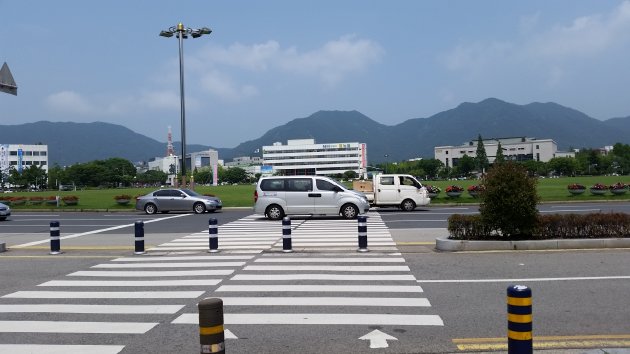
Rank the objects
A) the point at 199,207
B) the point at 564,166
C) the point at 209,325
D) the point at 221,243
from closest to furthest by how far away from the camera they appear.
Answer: the point at 209,325, the point at 221,243, the point at 199,207, the point at 564,166

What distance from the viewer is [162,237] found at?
1673 cm

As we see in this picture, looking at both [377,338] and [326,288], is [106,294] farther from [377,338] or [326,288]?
[377,338]

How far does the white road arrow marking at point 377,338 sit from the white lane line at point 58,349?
2654mm

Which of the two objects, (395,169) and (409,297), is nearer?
(409,297)

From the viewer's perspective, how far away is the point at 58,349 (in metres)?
5.69

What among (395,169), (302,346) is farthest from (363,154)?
(302,346)

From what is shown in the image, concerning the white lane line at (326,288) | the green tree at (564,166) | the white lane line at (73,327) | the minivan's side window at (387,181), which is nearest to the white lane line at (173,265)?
the white lane line at (326,288)

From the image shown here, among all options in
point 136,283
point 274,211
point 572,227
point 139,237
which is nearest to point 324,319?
point 136,283

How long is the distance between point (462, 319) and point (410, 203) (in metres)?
20.5

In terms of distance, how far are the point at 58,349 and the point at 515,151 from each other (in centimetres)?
18971

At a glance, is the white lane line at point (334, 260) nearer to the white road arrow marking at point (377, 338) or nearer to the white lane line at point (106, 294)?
the white lane line at point (106, 294)

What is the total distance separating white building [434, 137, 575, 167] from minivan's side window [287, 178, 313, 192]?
160 metres

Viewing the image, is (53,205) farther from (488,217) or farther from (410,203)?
(488,217)

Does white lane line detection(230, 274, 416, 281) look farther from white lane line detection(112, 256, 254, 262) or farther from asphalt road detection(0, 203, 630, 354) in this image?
white lane line detection(112, 256, 254, 262)
